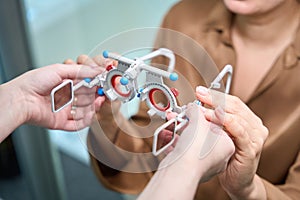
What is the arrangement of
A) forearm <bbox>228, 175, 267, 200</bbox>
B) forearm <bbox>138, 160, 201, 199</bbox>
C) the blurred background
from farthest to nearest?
the blurred background → forearm <bbox>228, 175, 267, 200</bbox> → forearm <bbox>138, 160, 201, 199</bbox>

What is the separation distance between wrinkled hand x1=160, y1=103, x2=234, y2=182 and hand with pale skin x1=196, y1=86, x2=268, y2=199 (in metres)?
0.02

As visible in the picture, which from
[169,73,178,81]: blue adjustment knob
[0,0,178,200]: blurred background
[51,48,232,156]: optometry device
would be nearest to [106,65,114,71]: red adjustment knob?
[51,48,232,156]: optometry device

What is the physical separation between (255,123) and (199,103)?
Answer: 0.09m

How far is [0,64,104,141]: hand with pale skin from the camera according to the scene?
0.79 meters

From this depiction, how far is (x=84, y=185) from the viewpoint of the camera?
1620 mm

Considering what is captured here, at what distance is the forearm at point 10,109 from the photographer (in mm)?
782

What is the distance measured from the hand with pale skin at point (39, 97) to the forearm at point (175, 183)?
8.5 inches

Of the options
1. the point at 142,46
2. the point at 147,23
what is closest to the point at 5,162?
the point at 147,23

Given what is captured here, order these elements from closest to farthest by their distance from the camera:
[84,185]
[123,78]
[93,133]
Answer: [123,78] → [93,133] → [84,185]

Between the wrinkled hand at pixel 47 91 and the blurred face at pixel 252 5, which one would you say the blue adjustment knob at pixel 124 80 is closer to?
the wrinkled hand at pixel 47 91

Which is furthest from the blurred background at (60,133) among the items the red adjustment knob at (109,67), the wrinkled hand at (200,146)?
the wrinkled hand at (200,146)

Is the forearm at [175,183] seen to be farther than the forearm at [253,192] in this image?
No

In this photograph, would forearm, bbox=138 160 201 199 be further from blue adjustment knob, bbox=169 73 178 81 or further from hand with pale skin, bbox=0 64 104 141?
hand with pale skin, bbox=0 64 104 141

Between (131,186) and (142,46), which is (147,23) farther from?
(142,46)
